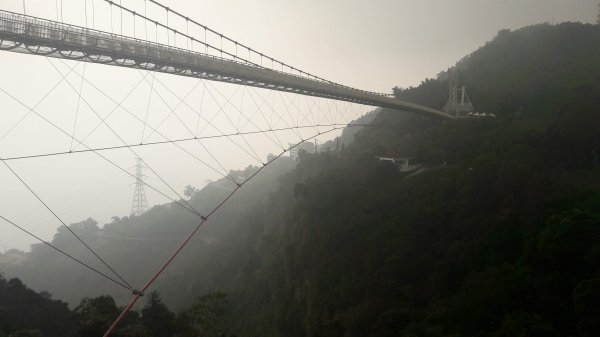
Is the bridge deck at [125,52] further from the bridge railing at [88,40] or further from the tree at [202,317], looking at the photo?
the tree at [202,317]

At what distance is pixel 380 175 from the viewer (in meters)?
32.8

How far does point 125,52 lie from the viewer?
614 inches

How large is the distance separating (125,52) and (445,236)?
1803 cm

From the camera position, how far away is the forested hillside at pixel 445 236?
1373 centimetres

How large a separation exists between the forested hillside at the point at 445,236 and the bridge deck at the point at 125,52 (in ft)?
37.7

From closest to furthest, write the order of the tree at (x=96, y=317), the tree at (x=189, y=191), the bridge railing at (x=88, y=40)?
1. the bridge railing at (x=88, y=40)
2. the tree at (x=96, y=317)
3. the tree at (x=189, y=191)

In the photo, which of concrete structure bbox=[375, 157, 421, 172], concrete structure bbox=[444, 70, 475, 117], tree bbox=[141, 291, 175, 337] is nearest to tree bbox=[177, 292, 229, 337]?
tree bbox=[141, 291, 175, 337]

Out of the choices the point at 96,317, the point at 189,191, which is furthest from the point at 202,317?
the point at 189,191

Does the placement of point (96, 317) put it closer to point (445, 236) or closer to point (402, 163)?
point (445, 236)

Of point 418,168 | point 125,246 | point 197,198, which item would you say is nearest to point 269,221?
point 418,168

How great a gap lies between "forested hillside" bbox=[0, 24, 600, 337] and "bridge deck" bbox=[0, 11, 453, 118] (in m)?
11.5

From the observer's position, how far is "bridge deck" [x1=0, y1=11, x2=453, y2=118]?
42.2ft

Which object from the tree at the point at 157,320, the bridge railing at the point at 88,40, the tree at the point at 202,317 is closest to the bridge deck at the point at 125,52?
the bridge railing at the point at 88,40

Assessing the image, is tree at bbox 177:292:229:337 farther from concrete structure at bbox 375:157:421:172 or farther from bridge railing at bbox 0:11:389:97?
concrete structure at bbox 375:157:421:172
